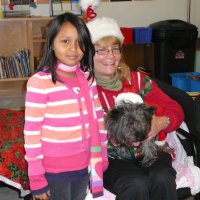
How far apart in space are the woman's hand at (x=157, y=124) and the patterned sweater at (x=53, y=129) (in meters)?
0.37

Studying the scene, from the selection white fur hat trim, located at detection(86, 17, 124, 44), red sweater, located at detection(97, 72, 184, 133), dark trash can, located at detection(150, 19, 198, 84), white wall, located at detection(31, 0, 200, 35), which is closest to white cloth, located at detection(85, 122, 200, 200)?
red sweater, located at detection(97, 72, 184, 133)

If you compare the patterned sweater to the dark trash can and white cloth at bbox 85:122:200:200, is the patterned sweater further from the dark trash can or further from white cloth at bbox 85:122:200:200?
the dark trash can

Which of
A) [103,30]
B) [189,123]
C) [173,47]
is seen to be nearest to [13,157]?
[103,30]

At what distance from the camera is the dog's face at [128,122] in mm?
1528

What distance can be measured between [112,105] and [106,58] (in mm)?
259

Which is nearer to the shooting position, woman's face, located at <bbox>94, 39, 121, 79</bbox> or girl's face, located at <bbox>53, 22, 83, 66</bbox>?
girl's face, located at <bbox>53, 22, 83, 66</bbox>

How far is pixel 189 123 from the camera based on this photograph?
1920 millimetres

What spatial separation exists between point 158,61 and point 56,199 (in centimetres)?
309

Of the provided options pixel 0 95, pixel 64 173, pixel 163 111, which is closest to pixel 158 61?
pixel 0 95

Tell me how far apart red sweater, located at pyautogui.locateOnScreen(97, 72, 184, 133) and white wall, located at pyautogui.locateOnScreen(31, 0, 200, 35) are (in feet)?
8.46

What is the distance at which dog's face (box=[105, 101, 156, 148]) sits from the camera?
1528 millimetres

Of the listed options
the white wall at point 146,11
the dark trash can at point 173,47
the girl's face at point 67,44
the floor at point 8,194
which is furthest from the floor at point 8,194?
the white wall at point 146,11

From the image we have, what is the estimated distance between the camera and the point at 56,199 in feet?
4.75

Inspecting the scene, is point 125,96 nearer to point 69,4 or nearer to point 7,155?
point 7,155
